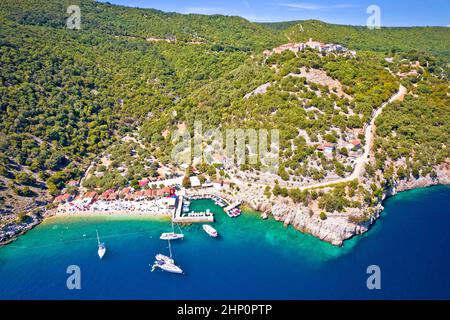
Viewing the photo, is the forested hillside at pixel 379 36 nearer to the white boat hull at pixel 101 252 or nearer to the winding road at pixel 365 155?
the winding road at pixel 365 155

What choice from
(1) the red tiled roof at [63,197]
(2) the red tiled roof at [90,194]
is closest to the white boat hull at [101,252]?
(2) the red tiled roof at [90,194]

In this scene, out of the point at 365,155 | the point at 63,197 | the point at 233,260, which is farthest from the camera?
the point at 365,155

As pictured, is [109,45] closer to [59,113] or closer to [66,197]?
[59,113]

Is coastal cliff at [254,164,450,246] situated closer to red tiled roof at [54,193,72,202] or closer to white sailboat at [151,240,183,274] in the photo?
white sailboat at [151,240,183,274]

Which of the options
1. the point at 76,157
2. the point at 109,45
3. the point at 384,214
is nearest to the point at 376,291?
the point at 384,214

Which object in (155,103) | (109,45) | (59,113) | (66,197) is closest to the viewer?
(66,197)

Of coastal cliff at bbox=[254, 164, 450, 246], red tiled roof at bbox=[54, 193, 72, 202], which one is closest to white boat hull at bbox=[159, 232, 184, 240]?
coastal cliff at bbox=[254, 164, 450, 246]

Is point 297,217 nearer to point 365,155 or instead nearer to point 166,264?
point 365,155

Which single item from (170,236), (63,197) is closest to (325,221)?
(170,236)
